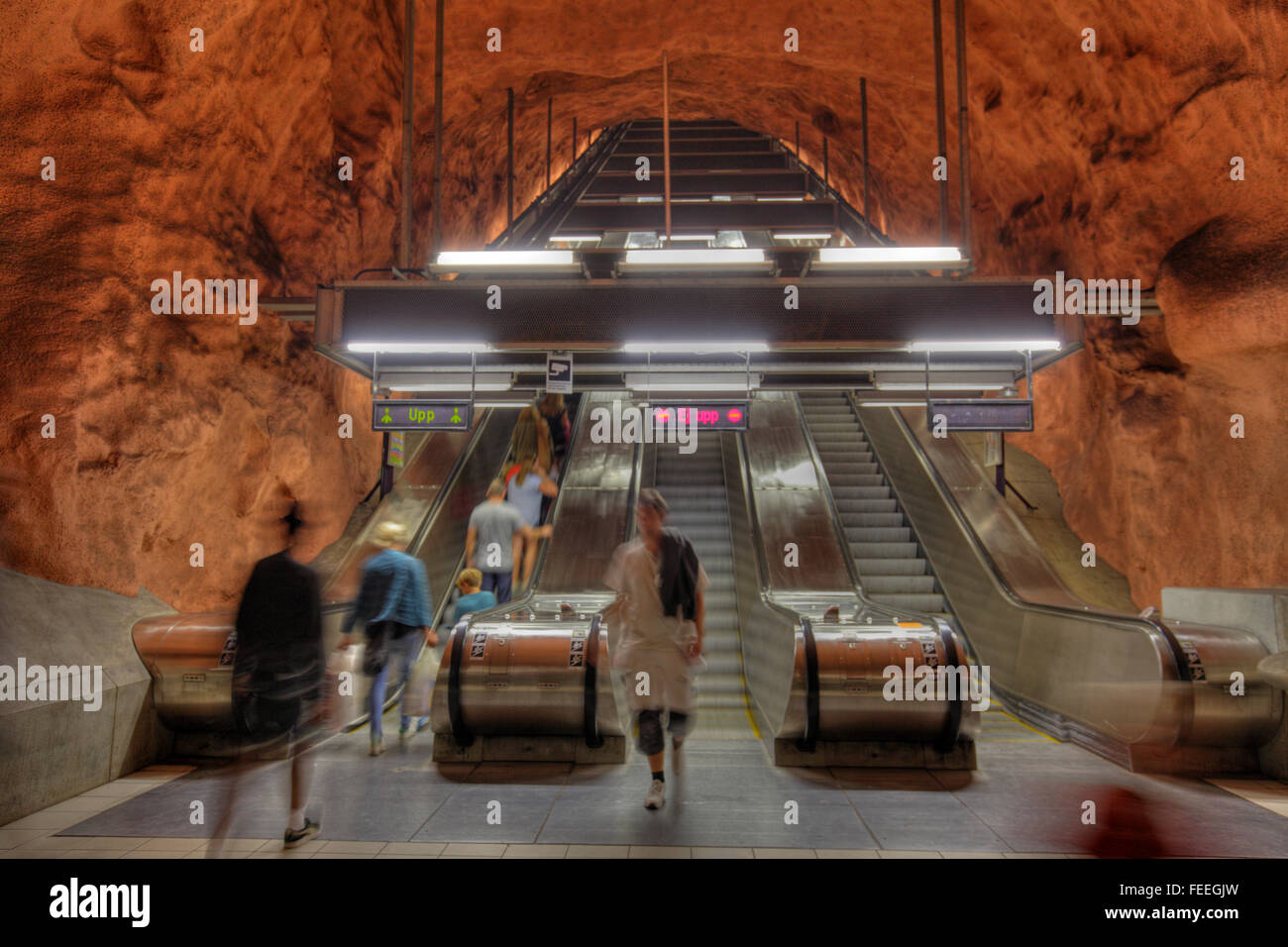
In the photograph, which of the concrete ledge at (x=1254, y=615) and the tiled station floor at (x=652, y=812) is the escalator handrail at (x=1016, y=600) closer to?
the concrete ledge at (x=1254, y=615)

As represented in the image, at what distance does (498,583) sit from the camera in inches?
263

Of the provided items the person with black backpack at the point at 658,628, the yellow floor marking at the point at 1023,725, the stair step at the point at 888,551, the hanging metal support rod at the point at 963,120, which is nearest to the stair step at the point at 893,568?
the stair step at the point at 888,551

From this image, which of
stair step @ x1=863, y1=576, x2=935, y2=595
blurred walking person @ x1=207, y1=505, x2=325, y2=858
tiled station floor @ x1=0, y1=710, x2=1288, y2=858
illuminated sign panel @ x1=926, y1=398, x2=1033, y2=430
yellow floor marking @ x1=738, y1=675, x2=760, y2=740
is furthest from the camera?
stair step @ x1=863, y1=576, x2=935, y2=595

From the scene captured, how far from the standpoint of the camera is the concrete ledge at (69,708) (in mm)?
3676

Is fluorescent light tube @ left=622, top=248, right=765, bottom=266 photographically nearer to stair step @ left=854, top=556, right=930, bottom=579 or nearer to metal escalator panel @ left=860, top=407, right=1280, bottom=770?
metal escalator panel @ left=860, top=407, right=1280, bottom=770

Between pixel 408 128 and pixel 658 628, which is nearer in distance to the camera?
pixel 658 628

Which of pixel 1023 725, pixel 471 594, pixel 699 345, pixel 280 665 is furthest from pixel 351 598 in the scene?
pixel 1023 725

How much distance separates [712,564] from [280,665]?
18.1 feet

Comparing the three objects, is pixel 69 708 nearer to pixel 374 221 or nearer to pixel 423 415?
pixel 423 415

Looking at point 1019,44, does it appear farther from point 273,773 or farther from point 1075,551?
point 273,773

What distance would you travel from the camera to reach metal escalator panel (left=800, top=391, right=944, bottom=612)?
780cm

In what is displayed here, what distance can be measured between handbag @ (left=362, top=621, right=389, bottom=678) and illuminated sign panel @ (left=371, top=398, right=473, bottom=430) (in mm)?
2206

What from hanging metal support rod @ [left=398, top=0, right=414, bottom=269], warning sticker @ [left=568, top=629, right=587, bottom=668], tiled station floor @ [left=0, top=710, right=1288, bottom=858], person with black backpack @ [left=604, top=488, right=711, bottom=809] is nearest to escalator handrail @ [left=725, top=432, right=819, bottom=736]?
tiled station floor @ [left=0, top=710, right=1288, bottom=858]
